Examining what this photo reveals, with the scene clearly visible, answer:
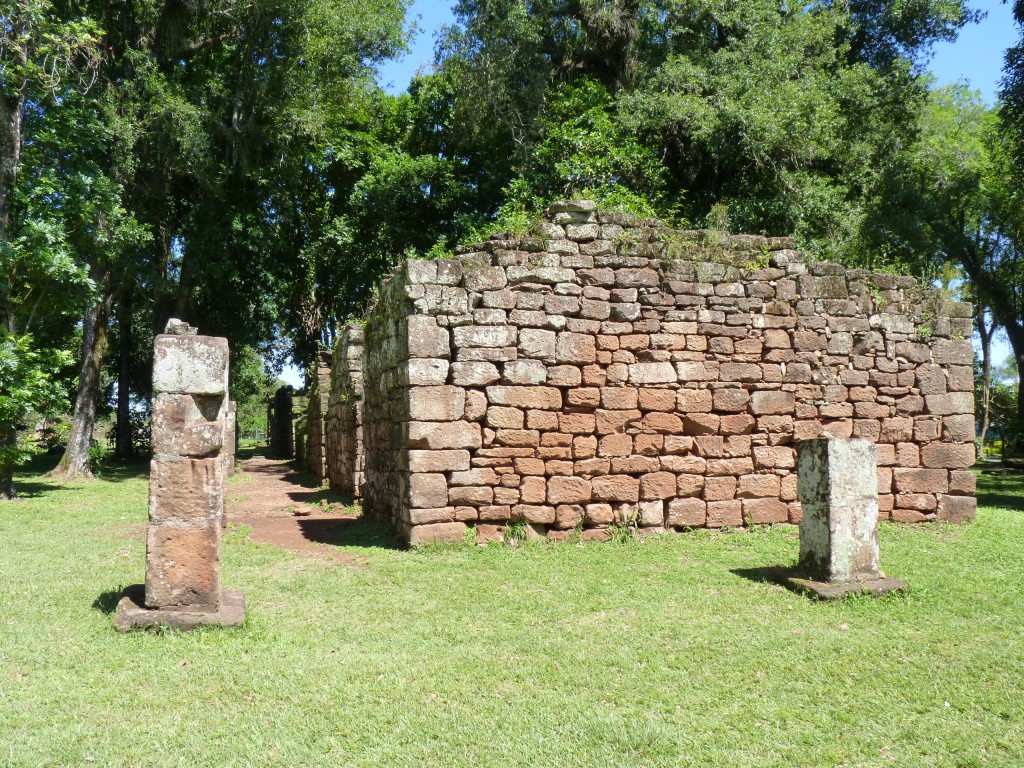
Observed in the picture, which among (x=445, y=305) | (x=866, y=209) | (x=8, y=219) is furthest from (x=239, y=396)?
(x=445, y=305)

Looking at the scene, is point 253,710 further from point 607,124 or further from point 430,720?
point 607,124

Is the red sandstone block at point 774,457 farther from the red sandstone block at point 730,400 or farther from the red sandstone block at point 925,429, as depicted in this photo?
the red sandstone block at point 925,429

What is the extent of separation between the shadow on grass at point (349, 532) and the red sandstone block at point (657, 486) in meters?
2.95

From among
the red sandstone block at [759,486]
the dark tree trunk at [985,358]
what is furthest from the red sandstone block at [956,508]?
the dark tree trunk at [985,358]

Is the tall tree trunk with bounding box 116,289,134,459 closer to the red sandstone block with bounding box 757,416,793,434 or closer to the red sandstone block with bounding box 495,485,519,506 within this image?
the red sandstone block with bounding box 495,485,519,506

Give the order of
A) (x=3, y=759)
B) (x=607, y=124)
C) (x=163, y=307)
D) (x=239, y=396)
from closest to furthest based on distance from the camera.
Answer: (x=3, y=759), (x=607, y=124), (x=163, y=307), (x=239, y=396)

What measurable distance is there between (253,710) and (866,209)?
64.5ft

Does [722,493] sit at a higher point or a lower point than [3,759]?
higher

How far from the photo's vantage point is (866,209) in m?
19.9

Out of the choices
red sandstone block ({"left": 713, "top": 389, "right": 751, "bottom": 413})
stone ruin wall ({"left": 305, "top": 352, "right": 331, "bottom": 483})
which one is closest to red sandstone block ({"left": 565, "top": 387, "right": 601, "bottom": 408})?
red sandstone block ({"left": 713, "top": 389, "right": 751, "bottom": 413})

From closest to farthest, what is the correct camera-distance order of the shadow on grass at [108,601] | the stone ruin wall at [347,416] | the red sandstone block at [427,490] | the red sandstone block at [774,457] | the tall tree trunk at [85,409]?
the shadow on grass at [108,601]
the red sandstone block at [427,490]
the red sandstone block at [774,457]
the stone ruin wall at [347,416]
the tall tree trunk at [85,409]

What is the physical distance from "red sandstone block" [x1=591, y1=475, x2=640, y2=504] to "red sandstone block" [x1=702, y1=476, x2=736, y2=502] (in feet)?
2.97

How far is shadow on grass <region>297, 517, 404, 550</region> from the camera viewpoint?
31.0 feet

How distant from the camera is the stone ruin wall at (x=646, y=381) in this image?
901cm
